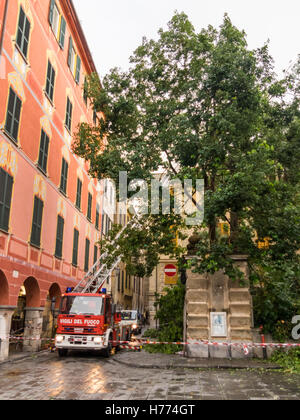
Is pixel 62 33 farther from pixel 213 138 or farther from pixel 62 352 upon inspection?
pixel 62 352

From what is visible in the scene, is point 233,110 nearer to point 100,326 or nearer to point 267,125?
point 267,125

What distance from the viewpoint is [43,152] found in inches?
721

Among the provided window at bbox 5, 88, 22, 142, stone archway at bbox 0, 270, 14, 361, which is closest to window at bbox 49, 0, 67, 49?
window at bbox 5, 88, 22, 142

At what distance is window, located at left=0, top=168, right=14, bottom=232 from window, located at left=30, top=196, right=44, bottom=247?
2444mm

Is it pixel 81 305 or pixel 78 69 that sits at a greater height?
pixel 78 69

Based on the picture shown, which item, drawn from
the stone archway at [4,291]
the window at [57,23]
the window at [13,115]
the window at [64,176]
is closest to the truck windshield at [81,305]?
the stone archway at [4,291]

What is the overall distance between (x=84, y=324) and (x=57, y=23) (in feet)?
50.0

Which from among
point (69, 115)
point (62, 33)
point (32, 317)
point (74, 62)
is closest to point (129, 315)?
point (32, 317)

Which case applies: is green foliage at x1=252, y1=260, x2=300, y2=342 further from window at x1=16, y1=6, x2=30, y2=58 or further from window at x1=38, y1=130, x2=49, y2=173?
window at x1=16, y1=6, x2=30, y2=58

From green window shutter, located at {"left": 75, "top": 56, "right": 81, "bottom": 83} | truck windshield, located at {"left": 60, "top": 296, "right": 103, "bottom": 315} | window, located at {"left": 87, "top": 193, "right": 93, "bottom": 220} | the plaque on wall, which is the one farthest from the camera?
window, located at {"left": 87, "top": 193, "right": 93, "bottom": 220}

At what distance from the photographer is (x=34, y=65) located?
17.4 m

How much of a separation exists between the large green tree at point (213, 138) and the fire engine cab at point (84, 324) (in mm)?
2945

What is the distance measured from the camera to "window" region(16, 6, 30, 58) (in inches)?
622
